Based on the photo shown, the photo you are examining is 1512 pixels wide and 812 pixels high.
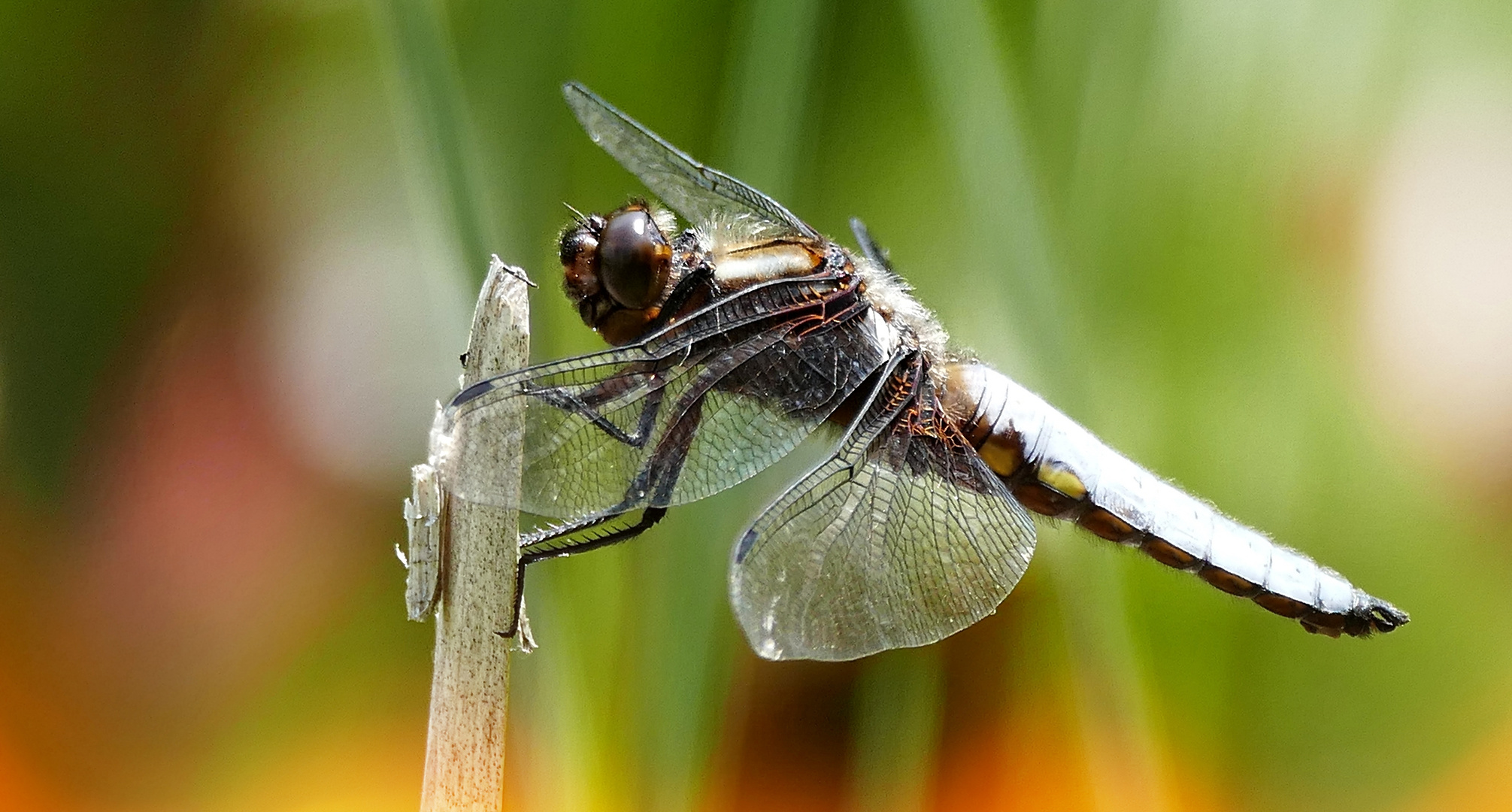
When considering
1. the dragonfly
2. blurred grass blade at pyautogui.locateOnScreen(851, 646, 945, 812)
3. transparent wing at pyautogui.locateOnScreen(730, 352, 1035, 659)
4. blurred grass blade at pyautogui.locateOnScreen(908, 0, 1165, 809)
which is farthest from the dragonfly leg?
blurred grass blade at pyautogui.locateOnScreen(908, 0, 1165, 809)

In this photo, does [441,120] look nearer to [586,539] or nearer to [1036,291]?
[586,539]

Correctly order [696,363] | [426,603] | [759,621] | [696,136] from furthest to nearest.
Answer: [696,136] → [696,363] → [759,621] → [426,603]

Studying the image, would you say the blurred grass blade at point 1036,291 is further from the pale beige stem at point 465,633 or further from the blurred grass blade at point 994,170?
the pale beige stem at point 465,633

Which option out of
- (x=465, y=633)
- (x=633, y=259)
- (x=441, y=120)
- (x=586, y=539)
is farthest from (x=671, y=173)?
(x=465, y=633)

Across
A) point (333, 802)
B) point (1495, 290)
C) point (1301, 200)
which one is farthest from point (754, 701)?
point (1495, 290)

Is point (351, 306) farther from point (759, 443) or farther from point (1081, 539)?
point (1081, 539)
